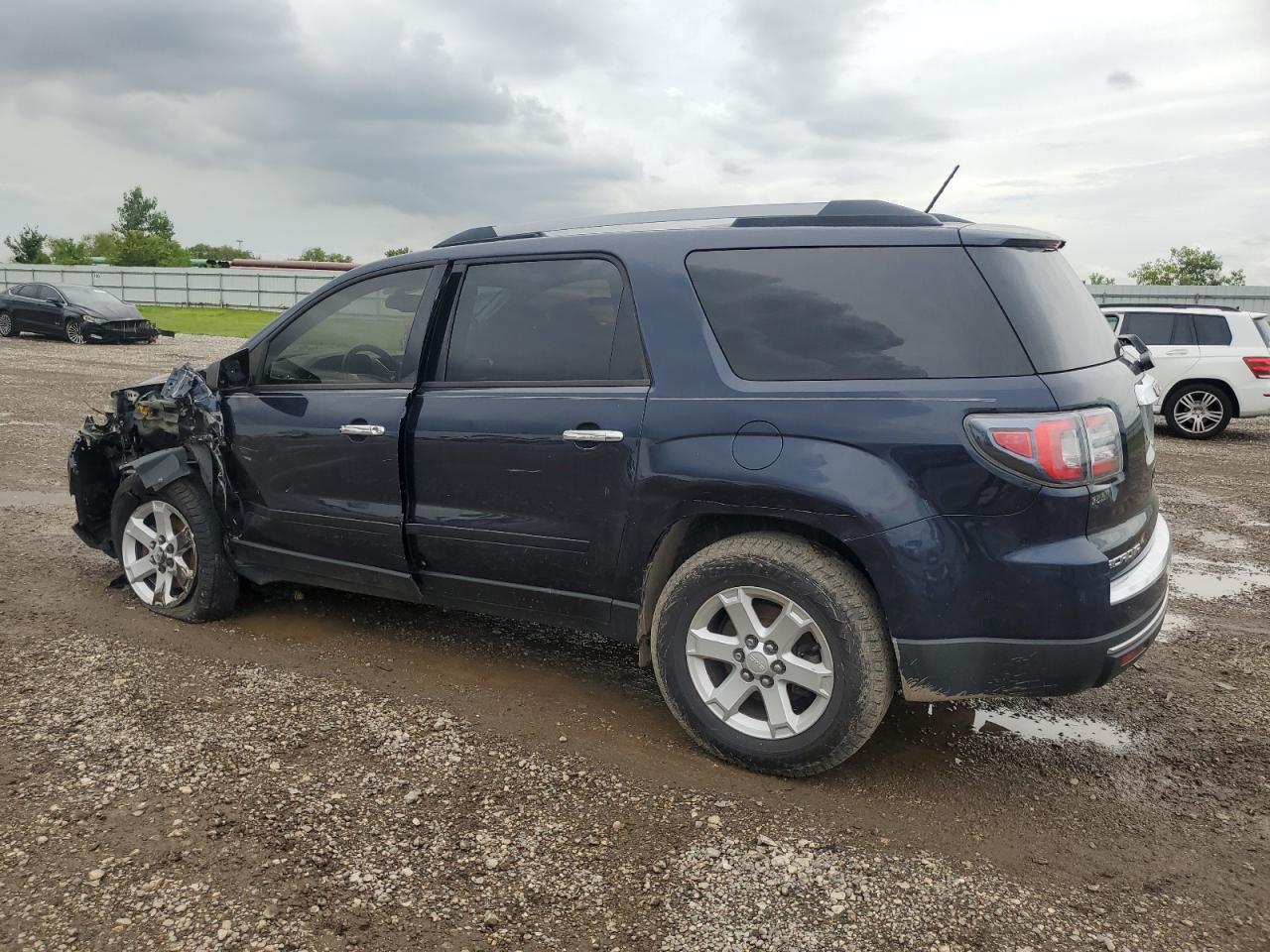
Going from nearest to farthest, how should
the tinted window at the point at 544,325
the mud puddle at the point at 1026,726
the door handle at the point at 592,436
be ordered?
the door handle at the point at 592,436, the tinted window at the point at 544,325, the mud puddle at the point at 1026,726

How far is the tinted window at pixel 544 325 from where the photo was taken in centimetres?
344

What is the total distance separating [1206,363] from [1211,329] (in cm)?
49

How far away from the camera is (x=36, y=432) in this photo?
987 cm

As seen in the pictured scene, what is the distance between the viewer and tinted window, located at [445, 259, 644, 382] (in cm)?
344

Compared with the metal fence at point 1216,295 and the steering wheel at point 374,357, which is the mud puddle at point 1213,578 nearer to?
the steering wheel at point 374,357

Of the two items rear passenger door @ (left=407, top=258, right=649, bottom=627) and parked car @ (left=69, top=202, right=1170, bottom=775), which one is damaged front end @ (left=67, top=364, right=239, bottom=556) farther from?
rear passenger door @ (left=407, top=258, right=649, bottom=627)

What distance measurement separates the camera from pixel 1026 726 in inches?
146

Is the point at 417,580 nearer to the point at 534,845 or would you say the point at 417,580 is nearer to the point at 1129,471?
the point at 534,845

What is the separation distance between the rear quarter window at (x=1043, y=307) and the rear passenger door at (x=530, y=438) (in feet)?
3.99

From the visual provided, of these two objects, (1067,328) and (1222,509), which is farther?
(1222,509)

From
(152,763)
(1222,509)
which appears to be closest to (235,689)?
(152,763)

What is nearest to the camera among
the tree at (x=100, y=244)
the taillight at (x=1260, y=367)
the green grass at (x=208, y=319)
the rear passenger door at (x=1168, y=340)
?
the taillight at (x=1260, y=367)

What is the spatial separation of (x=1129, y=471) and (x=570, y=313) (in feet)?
6.60

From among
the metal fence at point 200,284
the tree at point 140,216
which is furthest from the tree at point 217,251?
the metal fence at point 200,284
